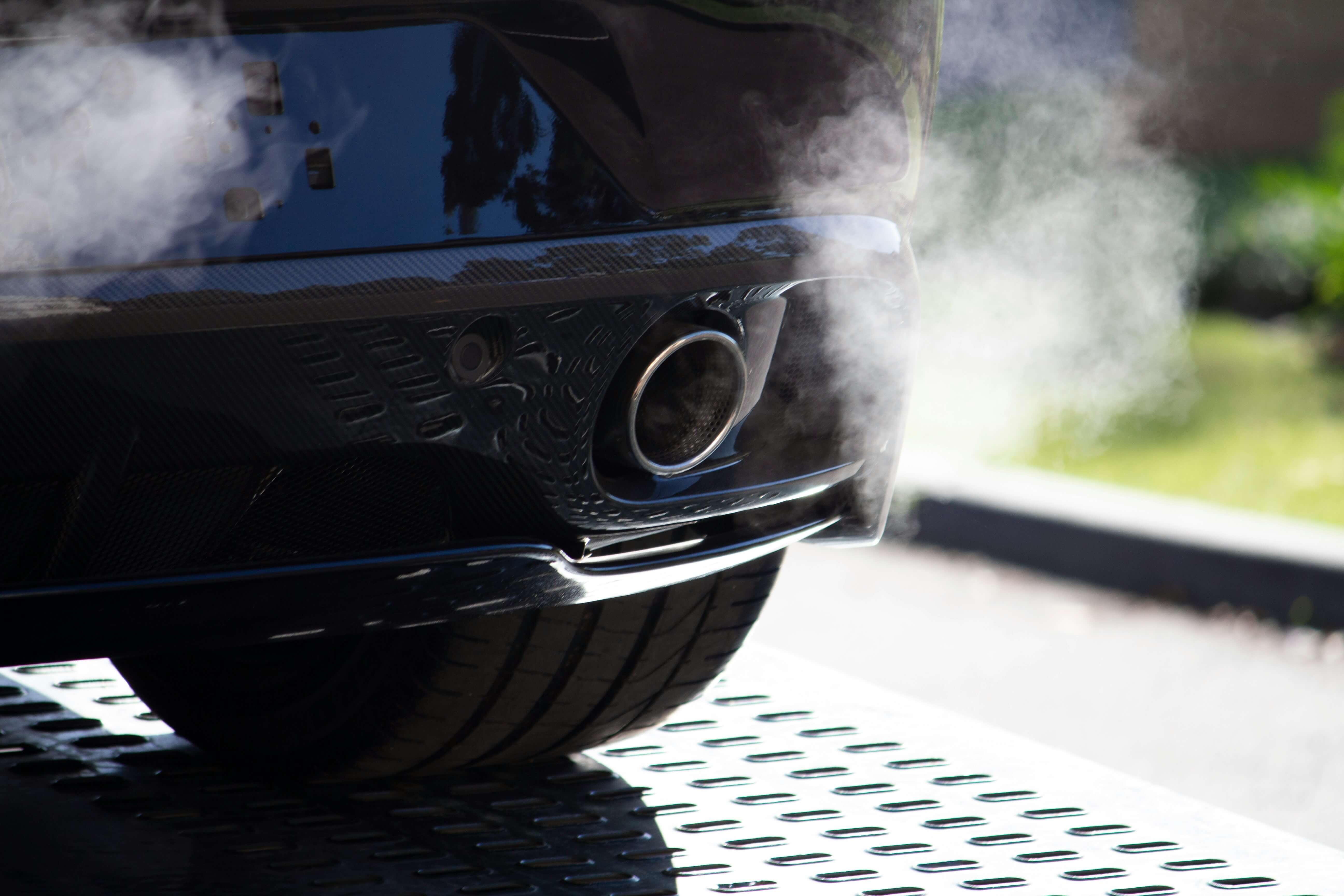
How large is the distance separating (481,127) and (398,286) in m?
0.15

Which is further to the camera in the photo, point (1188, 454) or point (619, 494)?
point (1188, 454)

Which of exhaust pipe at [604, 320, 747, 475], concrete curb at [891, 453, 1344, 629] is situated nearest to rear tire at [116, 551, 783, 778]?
exhaust pipe at [604, 320, 747, 475]

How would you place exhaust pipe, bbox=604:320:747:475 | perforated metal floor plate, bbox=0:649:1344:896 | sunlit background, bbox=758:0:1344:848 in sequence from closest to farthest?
1. exhaust pipe, bbox=604:320:747:475
2. perforated metal floor plate, bbox=0:649:1344:896
3. sunlit background, bbox=758:0:1344:848

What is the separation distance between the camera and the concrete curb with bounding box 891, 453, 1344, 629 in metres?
3.84

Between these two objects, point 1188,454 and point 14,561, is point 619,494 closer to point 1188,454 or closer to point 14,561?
point 14,561

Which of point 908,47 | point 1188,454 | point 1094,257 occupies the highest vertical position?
point 908,47

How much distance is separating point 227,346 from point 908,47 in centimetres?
74

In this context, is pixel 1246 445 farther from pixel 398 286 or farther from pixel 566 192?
pixel 398 286

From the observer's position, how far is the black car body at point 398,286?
1.26m

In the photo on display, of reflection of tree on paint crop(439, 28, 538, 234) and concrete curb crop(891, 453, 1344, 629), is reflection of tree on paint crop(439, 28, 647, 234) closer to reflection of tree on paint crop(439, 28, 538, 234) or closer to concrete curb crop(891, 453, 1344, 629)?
reflection of tree on paint crop(439, 28, 538, 234)

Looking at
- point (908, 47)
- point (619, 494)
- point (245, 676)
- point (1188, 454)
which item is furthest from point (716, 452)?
point (1188, 454)

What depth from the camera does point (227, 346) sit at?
1289 millimetres

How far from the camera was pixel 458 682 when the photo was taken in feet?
6.04

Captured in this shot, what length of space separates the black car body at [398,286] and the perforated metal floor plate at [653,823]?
493 mm
